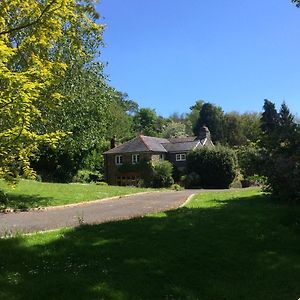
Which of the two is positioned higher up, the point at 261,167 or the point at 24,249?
Answer: the point at 261,167

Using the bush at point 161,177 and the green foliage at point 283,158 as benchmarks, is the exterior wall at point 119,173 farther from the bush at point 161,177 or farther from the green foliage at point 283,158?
the green foliage at point 283,158

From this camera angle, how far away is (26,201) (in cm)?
2283

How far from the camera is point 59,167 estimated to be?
49469mm

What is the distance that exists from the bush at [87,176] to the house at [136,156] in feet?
4.42

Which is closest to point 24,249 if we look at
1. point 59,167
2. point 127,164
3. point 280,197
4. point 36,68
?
point 36,68

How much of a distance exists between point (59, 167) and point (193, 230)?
39913 mm

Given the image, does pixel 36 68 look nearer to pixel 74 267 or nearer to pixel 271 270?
pixel 74 267

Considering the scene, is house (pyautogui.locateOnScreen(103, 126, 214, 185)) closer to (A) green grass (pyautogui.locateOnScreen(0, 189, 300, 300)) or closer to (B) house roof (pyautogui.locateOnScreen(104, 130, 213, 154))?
(B) house roof (pyautogui.locateOnScreen(104, 130, 213, 154))

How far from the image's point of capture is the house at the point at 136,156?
195 ft

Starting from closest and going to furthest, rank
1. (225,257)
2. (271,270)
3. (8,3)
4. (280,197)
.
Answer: (8,3)
(271,270)
(225,257)
(280,197)

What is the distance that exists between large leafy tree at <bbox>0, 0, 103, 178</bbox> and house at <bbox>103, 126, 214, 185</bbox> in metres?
48.8

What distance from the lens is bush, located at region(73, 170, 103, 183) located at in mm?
54281

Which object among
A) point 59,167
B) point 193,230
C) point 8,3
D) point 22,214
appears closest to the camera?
point 8,3

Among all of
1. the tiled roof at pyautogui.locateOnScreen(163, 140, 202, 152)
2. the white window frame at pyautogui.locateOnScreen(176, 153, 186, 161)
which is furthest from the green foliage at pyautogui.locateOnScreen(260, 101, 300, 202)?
the tiled roof at pyautogui.locateOnScreen(163, 140, 202, 152)
